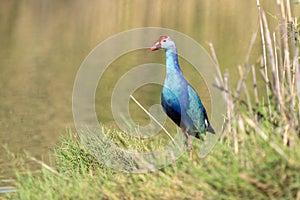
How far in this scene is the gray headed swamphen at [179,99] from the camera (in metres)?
A: 6.50

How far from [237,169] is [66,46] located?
2479cm

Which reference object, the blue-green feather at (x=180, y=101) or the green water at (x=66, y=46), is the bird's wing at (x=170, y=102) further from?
the green water at (x=66, y=46)

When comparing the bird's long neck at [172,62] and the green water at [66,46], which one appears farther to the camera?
the green water at [66,46]

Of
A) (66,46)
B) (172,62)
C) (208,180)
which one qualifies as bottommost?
(66,46)

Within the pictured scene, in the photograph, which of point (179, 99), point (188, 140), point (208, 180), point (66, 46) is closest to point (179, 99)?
point (179, 99)

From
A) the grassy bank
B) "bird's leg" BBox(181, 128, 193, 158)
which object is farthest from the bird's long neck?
the grassy bank

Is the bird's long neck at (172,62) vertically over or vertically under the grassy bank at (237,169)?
over

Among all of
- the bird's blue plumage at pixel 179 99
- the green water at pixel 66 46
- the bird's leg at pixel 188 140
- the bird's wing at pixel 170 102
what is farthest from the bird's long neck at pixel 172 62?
the green water at pixel 66 46

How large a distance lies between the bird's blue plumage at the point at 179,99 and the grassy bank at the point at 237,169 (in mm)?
1395

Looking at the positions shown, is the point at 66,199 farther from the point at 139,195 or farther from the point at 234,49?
the point at 234,49

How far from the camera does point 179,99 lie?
652 centimetres

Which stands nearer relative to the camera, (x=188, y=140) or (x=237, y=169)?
(x=237, y=169)

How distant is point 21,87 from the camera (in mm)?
18656

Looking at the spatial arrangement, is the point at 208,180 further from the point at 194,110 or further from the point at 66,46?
the point at 66,46
